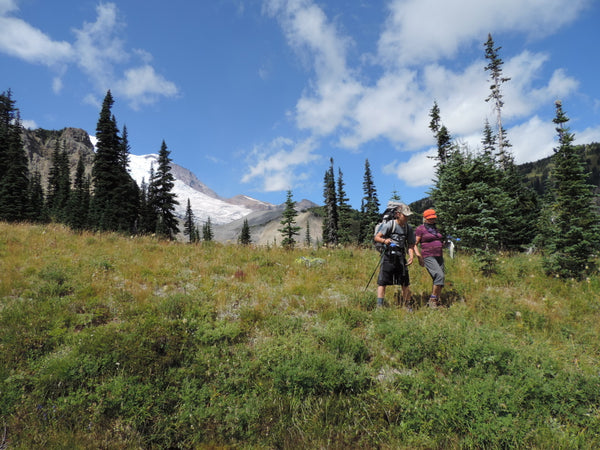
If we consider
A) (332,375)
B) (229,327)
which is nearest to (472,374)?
(332,375)

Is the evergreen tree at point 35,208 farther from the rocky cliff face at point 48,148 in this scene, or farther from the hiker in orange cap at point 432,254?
the rocky cliff face at point 48,148

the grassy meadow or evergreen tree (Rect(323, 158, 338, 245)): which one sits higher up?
evergreen tree (Rect(323, 158, 338, 245))

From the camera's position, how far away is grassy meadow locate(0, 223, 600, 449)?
3234 millimetres

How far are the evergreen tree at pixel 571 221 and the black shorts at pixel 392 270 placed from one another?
20.6 feet

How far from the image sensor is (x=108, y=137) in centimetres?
3525

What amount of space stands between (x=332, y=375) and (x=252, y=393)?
1.17m

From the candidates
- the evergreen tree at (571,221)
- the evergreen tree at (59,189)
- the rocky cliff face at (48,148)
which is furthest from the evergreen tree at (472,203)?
the rocky cliff face at (48,148)

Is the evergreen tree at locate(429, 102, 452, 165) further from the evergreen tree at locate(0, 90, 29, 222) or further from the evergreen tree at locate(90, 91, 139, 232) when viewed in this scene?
the evergreen tree at locate(0, 90, 29, 222)

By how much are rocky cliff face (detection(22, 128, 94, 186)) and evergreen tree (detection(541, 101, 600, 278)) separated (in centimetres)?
15299

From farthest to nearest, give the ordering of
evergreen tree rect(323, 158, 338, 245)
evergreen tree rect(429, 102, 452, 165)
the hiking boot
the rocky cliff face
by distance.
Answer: the rocky cliff face < evergreen tree rect(323, 158, 338, 245) < evergreen tree rect(429, 102, 452, 165) < the hiking boot

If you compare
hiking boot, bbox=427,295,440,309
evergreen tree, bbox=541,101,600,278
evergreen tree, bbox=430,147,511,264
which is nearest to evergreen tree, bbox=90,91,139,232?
evergreen tree, bbox=430,147,511,264

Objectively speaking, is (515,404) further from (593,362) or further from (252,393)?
(252,393)

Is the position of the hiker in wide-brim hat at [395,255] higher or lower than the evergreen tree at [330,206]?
lower

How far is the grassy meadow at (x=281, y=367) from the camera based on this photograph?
127 inches
